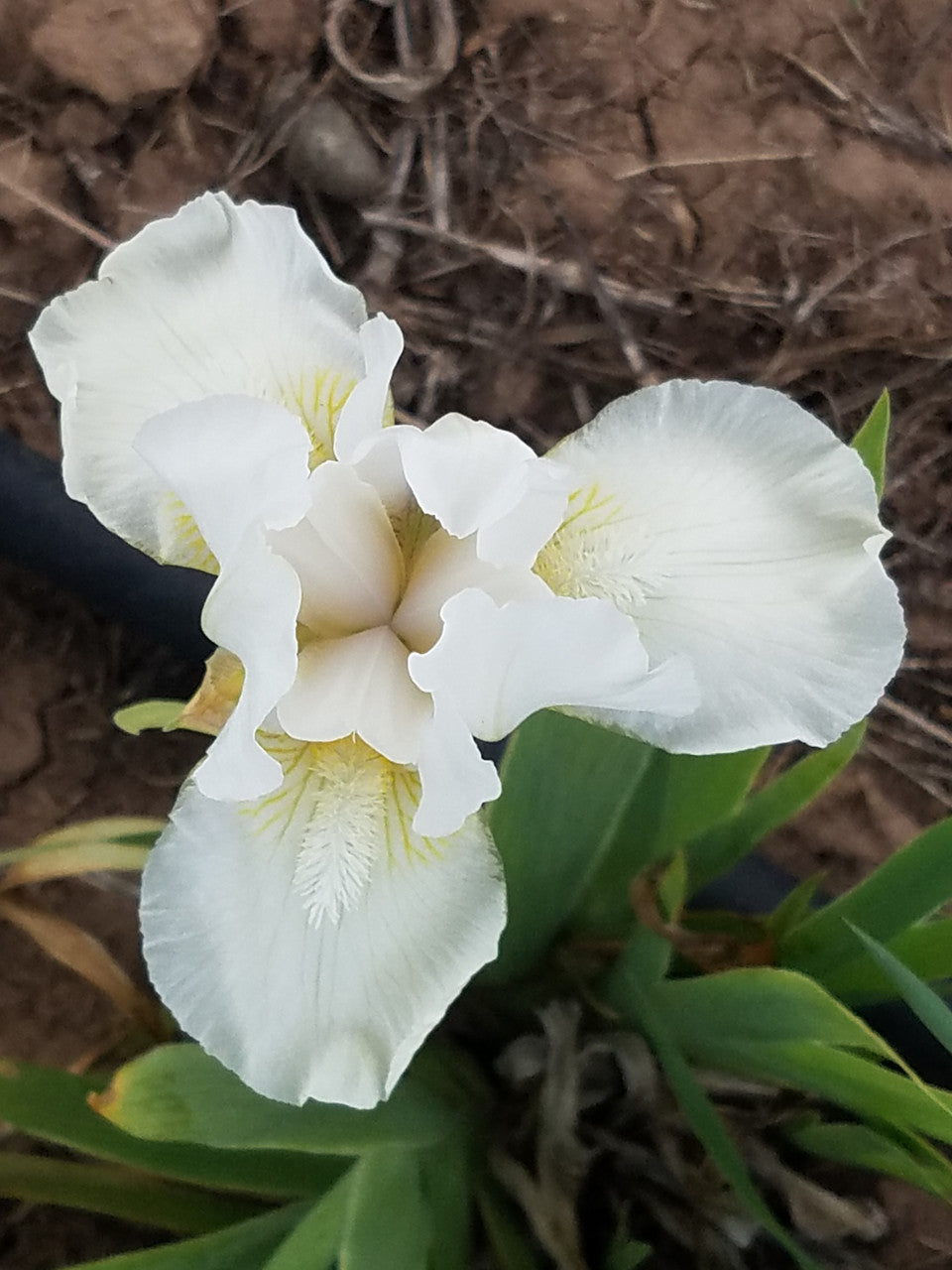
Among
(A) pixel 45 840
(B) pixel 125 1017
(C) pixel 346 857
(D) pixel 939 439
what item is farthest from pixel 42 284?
(D) pixel 939 439

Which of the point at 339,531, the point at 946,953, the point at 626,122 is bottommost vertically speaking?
the point at 946,953

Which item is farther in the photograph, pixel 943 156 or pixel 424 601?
pixel 943 156

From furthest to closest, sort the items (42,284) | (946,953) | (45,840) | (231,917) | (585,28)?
1. (585,28)
2. (42,284)
3. (45,840)
4. (946,953)
5. (231,917)

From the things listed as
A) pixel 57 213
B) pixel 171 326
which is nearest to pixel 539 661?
pixel 171 326

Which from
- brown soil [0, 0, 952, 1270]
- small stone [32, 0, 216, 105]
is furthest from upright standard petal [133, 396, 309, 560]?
small stone [32, 0, 216, 105]

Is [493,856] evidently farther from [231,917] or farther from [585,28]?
[585,28]

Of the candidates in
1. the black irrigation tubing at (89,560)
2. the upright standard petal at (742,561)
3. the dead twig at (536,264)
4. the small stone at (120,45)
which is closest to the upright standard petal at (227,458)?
the upright standard petal at (742,561)
